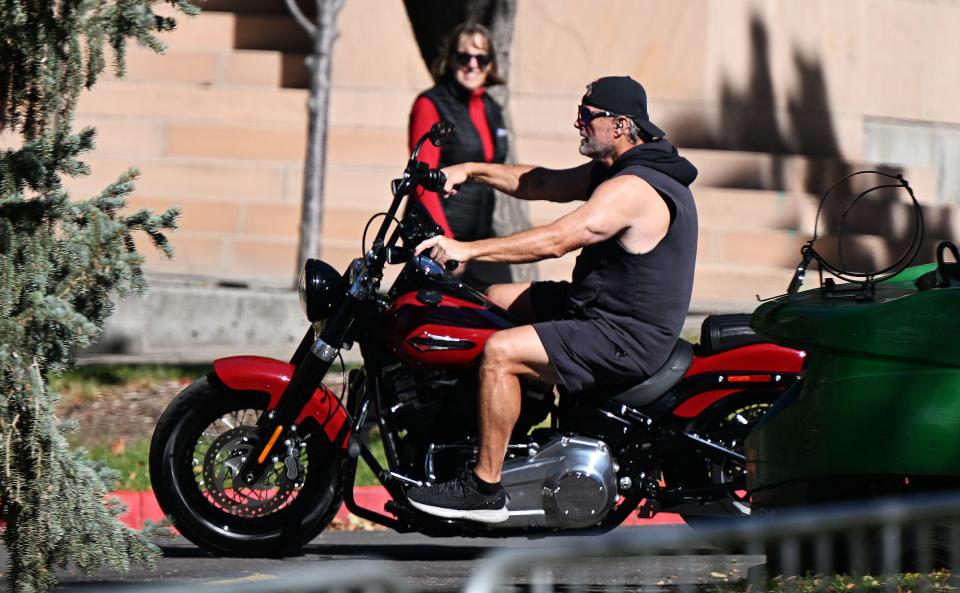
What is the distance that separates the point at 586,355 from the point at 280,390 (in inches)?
48.1

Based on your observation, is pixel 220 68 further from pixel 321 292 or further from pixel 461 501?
pixel 461 501

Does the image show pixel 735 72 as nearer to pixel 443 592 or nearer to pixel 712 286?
pixel 712 286

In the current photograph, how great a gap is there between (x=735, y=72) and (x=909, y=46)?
2015mm

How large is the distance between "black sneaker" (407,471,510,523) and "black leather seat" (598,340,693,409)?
592 mm

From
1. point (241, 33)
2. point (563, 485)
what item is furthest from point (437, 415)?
point (241, 33)

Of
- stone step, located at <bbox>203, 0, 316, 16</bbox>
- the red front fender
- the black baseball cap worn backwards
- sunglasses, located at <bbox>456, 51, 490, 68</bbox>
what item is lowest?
the red front fender

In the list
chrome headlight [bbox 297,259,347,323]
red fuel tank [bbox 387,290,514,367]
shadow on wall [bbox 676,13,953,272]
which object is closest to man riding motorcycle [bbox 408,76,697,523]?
red fuel tank [bbox 387,290,514,367]

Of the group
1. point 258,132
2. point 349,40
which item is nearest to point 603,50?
point 349,40

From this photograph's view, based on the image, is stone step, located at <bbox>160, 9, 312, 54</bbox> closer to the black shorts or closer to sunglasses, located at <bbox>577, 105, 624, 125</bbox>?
sunglasses, located at <bbox>577, 105, 624, 125</bbox>

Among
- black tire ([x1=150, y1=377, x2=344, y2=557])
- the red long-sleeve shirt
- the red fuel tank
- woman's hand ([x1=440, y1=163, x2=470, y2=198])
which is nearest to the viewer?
the red fuel tank

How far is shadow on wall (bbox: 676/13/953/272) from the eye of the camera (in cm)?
1339

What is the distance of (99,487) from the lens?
202 inches

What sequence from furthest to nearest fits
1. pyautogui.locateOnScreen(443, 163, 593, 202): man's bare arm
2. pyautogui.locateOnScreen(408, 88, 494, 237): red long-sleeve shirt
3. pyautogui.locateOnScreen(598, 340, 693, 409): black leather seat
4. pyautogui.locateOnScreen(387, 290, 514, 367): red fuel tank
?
pyautogui.locateOnScreen(408, 88, 494, 237): red long-sleeve shirt → pyautogui.locateOnScreen(443, 163, 593, 202): man's bare arm → pyautogui.locateOnScreen(598, 340, 693, 409): black leather seat → pyautogui.locateOnScreen(387, 290, 514, 367): red fuel tank

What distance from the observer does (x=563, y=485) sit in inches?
230
